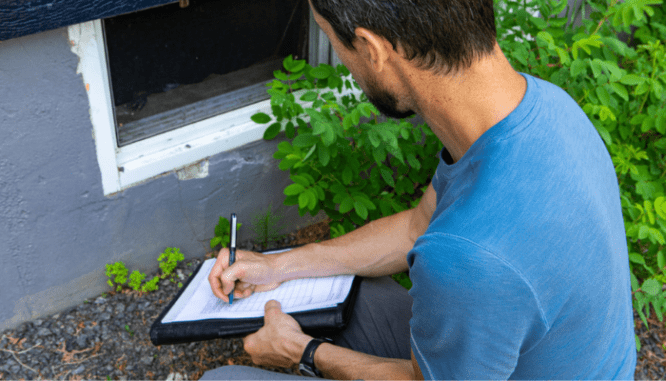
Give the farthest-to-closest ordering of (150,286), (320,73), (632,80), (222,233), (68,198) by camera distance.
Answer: (222,233) < (150,286) < (320,73) < (68,198) < (632,80)

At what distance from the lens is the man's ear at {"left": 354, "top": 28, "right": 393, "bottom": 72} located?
125cm

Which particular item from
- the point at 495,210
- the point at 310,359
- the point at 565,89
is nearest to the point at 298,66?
the point at 565,89

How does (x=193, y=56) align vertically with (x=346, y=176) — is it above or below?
above

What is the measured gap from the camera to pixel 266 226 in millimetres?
2785

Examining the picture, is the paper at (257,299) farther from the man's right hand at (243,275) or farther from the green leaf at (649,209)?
the green leaf at (649,209)

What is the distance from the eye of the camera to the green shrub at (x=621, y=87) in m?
2.03

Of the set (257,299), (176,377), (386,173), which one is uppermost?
(386,173)

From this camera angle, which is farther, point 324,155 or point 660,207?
point 324,155

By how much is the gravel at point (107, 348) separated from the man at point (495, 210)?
4.04ft

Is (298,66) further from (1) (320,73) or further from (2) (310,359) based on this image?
(2) (310,359)

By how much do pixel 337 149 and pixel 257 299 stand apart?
746 millimetres

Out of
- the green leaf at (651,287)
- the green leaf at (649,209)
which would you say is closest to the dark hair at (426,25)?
the green leaf at (649,209)

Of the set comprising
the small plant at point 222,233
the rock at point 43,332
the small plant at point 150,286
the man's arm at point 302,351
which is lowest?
the rock at point 43,332

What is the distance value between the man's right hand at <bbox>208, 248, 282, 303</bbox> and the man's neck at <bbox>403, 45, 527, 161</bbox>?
0.82 metres
